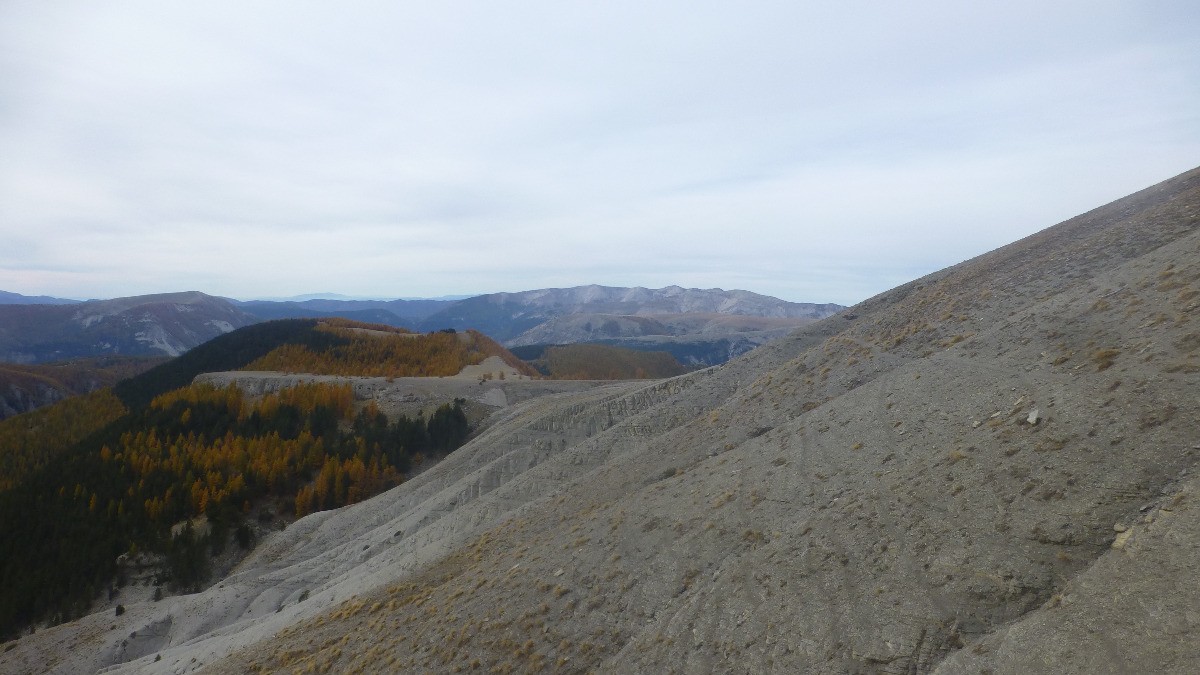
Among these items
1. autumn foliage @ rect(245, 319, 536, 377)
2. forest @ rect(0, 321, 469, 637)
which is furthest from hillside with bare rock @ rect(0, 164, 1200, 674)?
autumn foliage @ rect(245, 319, 536, 377)

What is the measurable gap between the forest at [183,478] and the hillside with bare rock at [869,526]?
17805mm

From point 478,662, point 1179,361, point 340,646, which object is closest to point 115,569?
point 340,646

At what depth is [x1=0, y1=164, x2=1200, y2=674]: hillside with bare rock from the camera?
7.66 m

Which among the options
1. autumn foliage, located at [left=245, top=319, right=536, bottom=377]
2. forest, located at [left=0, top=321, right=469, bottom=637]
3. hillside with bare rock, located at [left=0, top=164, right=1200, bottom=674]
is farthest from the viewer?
autumn foliage, located at [left=245, top=319, right=536, bottom=377]

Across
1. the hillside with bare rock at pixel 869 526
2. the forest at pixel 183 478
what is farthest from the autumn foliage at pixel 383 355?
the hillside with bare rock at pixel 869 526

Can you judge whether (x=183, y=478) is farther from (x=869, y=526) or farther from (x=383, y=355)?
(x=869, y=526)

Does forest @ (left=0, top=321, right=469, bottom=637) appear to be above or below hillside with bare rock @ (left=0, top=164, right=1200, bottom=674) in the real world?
below

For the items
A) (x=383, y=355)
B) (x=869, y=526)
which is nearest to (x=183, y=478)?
(x=383, y=355)

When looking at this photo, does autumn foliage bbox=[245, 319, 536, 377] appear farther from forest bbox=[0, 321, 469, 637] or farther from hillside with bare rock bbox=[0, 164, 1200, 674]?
hillside with bare rock bbox=[0, 164, 1200, 674]

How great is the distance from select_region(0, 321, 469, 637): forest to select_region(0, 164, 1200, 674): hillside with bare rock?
701 inches

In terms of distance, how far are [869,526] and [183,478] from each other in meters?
61.7

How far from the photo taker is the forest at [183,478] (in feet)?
134

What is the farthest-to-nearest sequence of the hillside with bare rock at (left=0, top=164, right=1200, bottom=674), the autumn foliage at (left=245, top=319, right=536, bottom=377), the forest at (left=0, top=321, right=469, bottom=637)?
the autumn foliage at (left=245, top=319, right=536, bottom=377)
the forest at (left=0, top=321, right=469, bottom=637)
the hillside with bare rock at (left=0, top=164, right=1200, bottom=674)

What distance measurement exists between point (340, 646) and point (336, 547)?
55.9 ft
